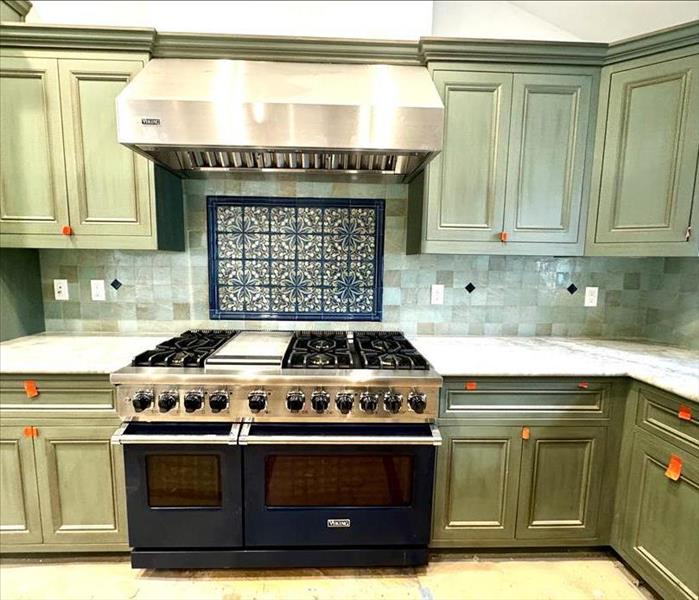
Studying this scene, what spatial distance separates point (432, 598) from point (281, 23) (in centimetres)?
299

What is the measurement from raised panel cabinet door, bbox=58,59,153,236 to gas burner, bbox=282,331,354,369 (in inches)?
37.7

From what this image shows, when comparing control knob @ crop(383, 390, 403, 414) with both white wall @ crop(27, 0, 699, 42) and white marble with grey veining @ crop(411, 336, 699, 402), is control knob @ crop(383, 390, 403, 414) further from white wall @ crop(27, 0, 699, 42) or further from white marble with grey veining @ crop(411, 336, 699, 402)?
white wall @ crop(27, 0, 699, 42)

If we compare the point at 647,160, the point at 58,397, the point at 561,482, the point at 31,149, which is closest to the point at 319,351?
the point at 58,397

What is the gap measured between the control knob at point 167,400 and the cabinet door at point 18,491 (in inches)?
26.2

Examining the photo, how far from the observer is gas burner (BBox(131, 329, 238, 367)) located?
167 centimetres

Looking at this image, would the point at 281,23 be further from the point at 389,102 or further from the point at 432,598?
the point at 432,598

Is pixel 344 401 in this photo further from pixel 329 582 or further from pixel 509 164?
pixel 509 164

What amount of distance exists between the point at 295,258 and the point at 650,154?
190 centimetres

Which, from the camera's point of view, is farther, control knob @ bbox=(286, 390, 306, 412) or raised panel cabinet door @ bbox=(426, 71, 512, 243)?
raised panel cabinet door @ bbox=(426, 71, 512, 243)

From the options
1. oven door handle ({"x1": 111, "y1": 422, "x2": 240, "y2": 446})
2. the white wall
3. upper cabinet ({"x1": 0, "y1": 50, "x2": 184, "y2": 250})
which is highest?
the white wall

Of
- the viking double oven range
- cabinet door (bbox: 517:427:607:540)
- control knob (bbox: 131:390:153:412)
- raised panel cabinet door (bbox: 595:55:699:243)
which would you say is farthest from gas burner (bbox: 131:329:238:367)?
raised panel cabinet door (bbox: 595:55:699:243)

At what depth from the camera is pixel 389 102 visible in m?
1.52

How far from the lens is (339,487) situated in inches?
65.5

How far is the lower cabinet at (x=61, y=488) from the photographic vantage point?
168 cm
